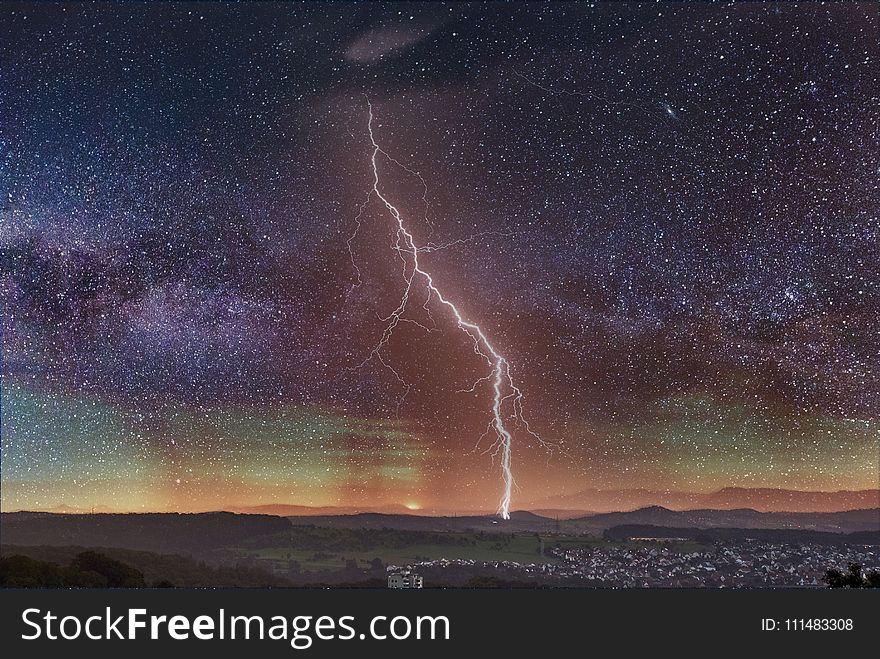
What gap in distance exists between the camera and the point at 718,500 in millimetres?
7047

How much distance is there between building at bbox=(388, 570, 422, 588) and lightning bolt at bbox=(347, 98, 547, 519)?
3.56 feet

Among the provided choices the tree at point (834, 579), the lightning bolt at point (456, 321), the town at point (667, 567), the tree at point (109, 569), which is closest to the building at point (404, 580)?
the town at point (667, 567)

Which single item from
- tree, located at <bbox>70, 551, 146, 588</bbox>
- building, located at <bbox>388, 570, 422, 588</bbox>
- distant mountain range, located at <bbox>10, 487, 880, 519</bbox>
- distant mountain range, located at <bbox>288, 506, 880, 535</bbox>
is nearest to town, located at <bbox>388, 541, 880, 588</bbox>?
building, located at <bbox>388, 570, 422, 588</bbox>

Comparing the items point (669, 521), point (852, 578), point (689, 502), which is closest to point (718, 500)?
point (689, 502)

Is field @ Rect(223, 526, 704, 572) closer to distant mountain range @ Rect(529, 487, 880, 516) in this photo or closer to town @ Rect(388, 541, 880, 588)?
town @ Rect(388, 541, 880, 588)

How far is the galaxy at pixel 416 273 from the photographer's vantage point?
685 cm

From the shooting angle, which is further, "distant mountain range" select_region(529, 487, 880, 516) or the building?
"distant mountain range" select_region(529, 487, 880, 516)

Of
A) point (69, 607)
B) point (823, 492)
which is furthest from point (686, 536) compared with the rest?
point (69, 607)

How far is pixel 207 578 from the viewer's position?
7121 mm

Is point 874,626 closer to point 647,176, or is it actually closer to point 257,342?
point 647,176

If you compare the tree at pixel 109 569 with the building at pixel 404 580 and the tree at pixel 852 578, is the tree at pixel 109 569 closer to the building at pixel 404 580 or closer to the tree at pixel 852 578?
the building at pixel 404 580

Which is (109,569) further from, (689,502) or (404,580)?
(689,502)

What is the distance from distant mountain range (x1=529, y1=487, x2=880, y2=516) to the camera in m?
6.98

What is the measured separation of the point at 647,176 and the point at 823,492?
123 inches
